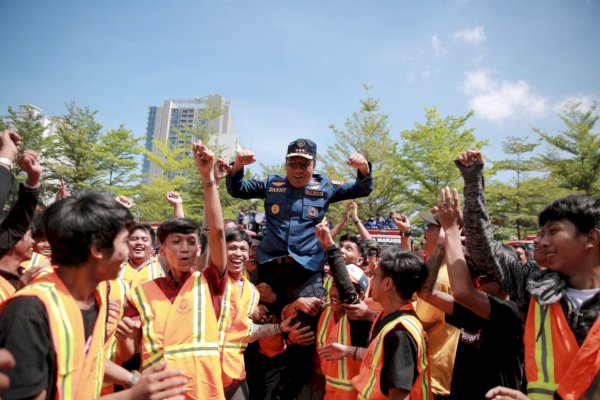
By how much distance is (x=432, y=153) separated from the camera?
19.3 m

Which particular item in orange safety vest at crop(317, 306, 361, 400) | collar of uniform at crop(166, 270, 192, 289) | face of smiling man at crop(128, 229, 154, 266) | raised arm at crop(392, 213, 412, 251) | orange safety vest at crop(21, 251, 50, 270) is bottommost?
orange safety vest at crop(317, 306, 361, 400)

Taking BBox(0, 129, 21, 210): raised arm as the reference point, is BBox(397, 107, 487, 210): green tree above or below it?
above

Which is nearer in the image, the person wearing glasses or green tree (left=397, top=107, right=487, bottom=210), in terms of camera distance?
the person wearing glasses

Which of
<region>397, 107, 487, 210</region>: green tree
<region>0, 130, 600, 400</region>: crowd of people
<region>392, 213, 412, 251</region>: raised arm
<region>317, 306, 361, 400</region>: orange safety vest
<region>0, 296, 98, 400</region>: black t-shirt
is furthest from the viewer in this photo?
<region>397, 107, 487, 210</region>: green tree

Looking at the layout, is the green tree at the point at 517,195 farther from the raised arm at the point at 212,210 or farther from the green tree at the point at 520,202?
the raised arm at the point at 212,210

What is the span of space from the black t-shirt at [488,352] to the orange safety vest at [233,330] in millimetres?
1506

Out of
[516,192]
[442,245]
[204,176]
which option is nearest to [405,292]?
[442,245]

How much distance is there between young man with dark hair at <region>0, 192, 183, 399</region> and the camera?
1.42m

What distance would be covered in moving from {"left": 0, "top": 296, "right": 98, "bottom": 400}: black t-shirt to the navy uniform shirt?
224 cm

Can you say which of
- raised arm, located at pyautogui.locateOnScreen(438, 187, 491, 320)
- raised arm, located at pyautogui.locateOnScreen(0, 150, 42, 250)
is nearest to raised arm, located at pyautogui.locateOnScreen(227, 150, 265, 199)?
raised arm, located at pyautogui.locateOnScreen(0, 150, 42, 250)

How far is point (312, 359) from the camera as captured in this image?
3760 millimetres

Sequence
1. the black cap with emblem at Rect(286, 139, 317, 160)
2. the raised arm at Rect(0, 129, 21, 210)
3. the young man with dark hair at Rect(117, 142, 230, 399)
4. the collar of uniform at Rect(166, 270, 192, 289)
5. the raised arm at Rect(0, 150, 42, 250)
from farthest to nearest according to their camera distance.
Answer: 1. the black cap with emblem at Rect(286, 139, 317, 160)
2. the collar of uniform at Rect(166, 270, 192, 289)
3. the raised arm at Rect(0, 150, 42, 250)
4. the young man with dark hair at Rect(117, 142, 230, 399)
5. the raised arm at Rect(0, 129, 21, 210)

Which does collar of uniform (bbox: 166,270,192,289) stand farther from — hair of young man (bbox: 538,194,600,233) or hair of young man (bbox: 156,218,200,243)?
hair of young man (bbox: 538,194,600,233)

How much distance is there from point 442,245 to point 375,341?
1.02 m
